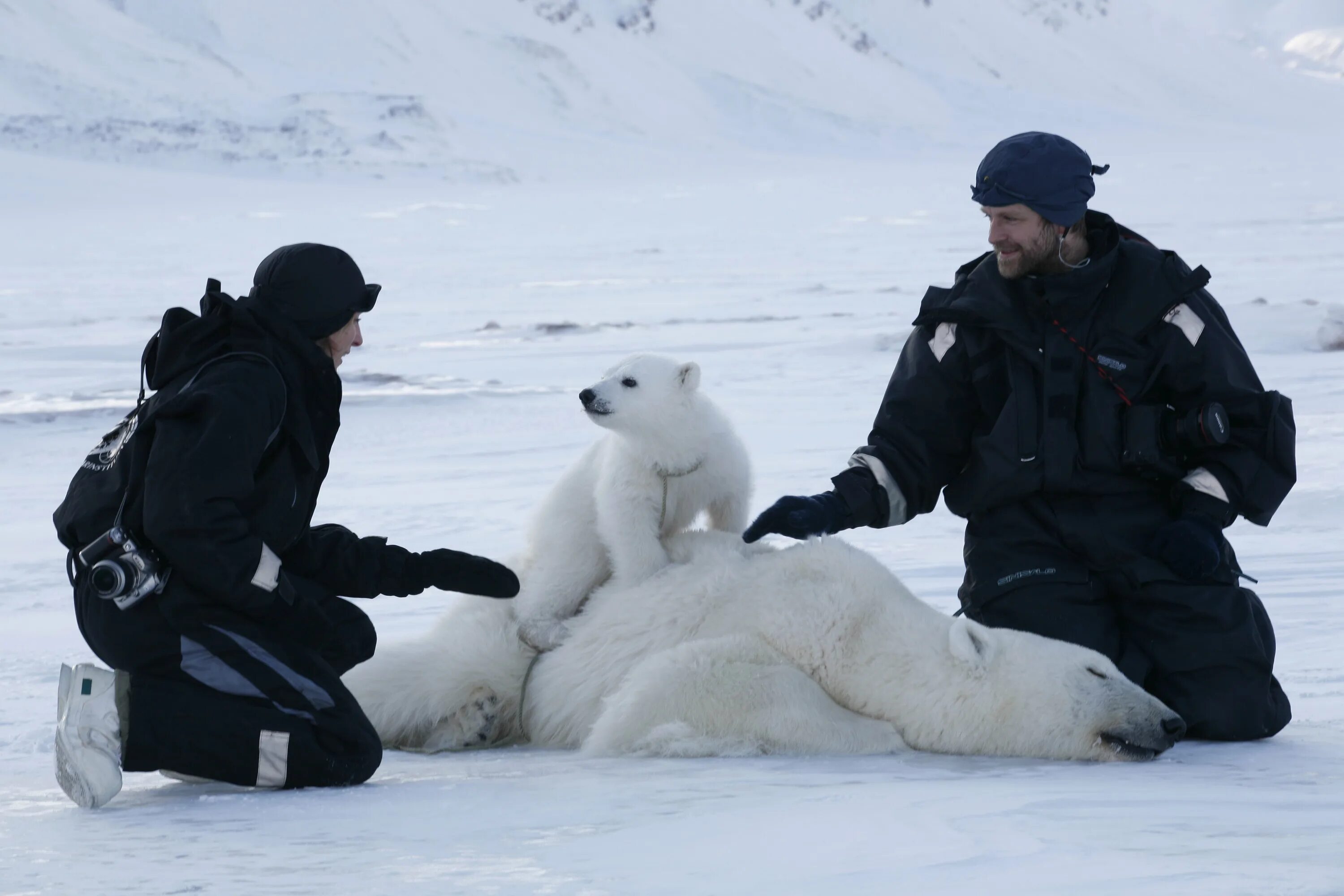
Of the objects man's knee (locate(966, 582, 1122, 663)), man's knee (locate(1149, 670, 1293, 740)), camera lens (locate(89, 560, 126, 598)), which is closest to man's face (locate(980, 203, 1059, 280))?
man's knee (locate(966, 582, 1122, 663))

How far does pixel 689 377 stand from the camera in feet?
12.4

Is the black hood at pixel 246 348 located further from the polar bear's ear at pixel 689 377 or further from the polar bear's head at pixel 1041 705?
the polar bear's head at pixel 1041 705

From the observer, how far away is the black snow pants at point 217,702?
260 centimetres

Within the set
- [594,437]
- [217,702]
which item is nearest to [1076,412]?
[217,702]

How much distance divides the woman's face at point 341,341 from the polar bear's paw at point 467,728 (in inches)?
33.6

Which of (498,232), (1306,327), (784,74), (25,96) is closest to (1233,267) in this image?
(1306,327)

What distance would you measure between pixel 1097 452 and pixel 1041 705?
61 centimetres

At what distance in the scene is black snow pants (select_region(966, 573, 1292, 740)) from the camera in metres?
3.10

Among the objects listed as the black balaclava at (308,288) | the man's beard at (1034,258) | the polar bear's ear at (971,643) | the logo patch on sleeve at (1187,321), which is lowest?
the polar bear's ear at (971,643)

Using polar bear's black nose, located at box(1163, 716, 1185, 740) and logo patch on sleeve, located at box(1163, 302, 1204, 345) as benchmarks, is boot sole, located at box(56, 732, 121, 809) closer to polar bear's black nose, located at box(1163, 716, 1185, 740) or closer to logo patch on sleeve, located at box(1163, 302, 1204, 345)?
polar bear's black nose, located at box(1163, 716, 1185, 740)

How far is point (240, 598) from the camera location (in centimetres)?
257

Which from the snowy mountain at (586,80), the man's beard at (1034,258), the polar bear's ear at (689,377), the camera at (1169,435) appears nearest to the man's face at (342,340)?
the polar bear's ear at (689,377)

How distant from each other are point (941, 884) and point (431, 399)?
23.5 feet

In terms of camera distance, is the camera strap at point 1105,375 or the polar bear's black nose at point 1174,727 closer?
the polar bear's black nose at point 1174,727
